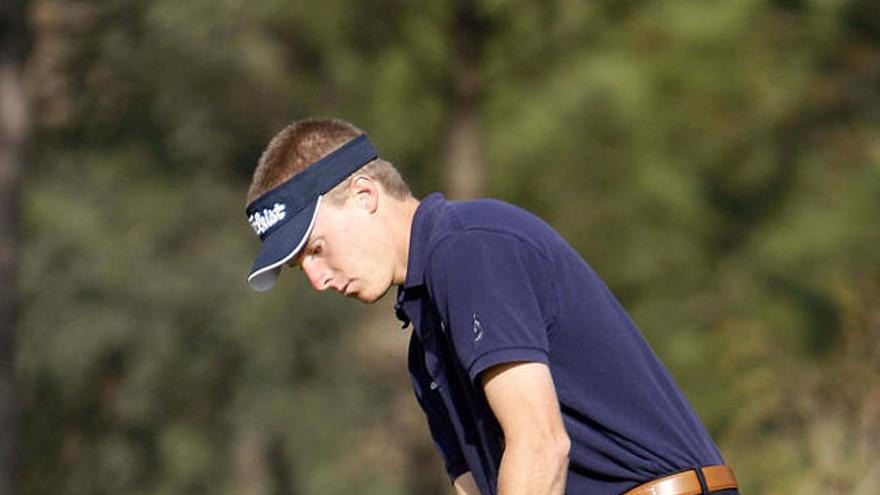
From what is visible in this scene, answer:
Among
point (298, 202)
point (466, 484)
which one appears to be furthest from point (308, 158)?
point (466, 484)

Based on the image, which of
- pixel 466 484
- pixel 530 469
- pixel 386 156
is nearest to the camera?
pixel 530 469

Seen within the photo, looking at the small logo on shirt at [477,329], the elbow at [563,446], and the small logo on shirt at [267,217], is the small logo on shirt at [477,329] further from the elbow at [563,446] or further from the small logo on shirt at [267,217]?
the small logo on shirt at [267,217]

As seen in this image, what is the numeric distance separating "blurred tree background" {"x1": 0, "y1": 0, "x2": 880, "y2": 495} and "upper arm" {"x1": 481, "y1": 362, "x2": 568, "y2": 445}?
28.7ft

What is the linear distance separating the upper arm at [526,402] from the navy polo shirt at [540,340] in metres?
0.03

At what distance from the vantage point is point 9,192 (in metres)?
11.0

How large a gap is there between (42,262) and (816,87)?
6.10 m

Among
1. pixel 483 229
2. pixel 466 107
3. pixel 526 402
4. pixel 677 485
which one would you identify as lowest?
pixel 677 485

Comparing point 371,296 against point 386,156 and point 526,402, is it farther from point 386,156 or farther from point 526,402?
point 386,156

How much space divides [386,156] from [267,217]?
10.2 metres

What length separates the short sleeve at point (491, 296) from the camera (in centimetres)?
312

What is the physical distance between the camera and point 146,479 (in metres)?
14.8

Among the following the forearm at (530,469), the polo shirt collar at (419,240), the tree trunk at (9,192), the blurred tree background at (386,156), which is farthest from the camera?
the blurred tree background at (386,156)

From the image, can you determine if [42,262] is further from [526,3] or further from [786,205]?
[786,205]

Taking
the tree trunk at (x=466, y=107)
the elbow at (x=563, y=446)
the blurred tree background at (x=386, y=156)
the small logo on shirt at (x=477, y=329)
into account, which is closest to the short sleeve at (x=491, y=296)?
the small logo on shirt at (x=477, y=329)
